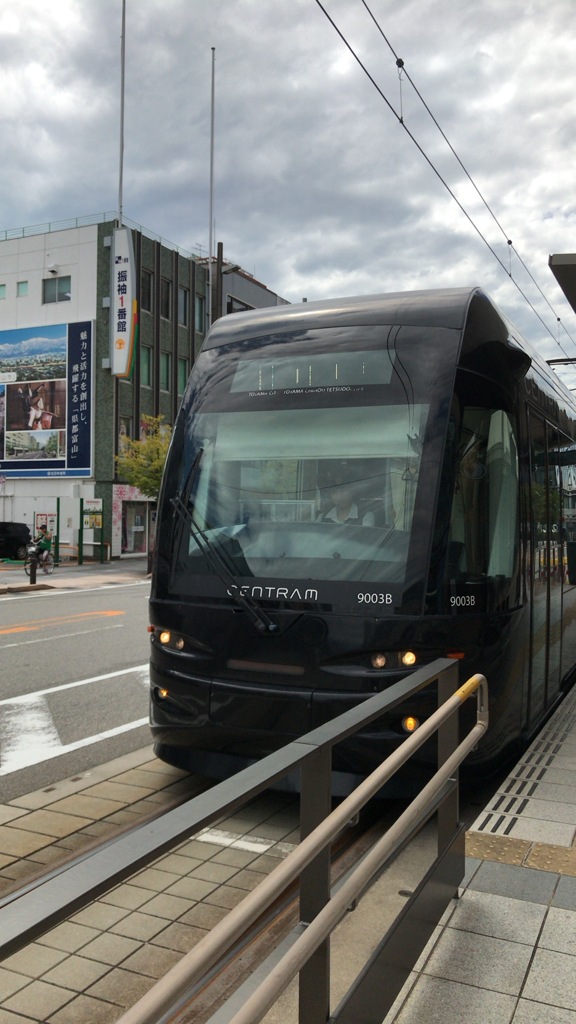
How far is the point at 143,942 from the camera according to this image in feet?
12.1

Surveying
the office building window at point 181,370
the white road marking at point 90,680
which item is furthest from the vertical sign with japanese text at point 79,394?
the white road marking at point 90,680

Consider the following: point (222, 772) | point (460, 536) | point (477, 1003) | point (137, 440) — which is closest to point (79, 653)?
point (222, 772)

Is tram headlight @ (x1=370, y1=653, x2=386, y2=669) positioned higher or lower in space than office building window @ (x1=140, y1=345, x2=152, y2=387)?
lower

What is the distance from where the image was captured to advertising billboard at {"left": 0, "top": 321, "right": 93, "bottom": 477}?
40594mm

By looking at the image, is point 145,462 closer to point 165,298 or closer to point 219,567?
point 165,298

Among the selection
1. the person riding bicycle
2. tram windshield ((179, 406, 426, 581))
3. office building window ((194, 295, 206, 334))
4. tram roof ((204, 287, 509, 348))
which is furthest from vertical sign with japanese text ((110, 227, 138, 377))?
tram windshield ((179, 406, 426, 581))

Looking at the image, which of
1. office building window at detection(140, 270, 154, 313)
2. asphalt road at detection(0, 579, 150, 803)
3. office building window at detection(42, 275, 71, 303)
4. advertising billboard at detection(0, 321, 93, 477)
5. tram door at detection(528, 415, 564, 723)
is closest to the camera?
tram door at detection(528, 415, 564, 723)

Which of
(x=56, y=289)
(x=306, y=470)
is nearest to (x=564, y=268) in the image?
(x=306, y=470)

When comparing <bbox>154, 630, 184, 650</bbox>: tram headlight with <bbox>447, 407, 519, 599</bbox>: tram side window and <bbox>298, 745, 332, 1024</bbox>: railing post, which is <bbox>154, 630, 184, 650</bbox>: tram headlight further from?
<bbox>298, 745, 332, 1024</bbox>: railing post

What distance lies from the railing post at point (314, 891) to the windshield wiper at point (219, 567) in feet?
8.68

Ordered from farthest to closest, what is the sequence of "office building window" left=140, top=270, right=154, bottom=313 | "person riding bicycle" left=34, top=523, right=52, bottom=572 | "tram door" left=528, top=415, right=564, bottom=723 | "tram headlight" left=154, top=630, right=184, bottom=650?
"office building window" left=140, top=270, right=154, bottom=313 < "person riding bicycle" left=34, top=523, right=52, bottom=572 < "tram door" left=528, top=415, right=564, bottom=723 < "tram headlight" left=154, top=630, right=184, bottom=650

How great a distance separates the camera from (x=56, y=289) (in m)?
41.5

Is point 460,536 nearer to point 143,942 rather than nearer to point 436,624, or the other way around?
point 436,624

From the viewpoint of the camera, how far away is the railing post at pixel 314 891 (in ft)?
7.64
